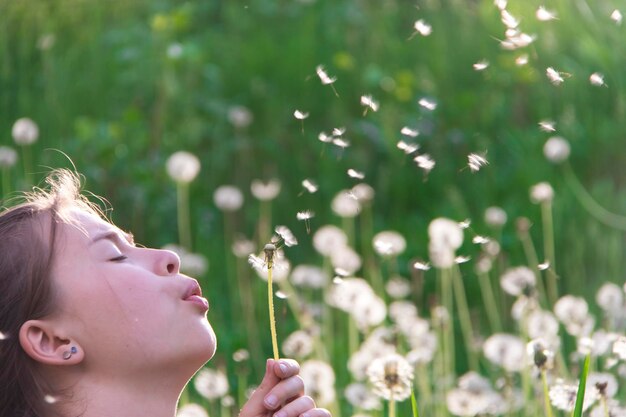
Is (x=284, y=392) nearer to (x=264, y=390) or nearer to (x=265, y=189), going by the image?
(x=264, y=390)

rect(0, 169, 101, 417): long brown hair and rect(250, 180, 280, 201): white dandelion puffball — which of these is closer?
rect(0, 169, 101, 417): long brown hair

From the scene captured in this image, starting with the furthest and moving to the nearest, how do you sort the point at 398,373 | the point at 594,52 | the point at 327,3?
the point at 327,3, the point at 594,52, the point at 398,373

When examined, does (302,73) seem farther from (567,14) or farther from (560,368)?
(560,368)

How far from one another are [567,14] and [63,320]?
3.48 metres

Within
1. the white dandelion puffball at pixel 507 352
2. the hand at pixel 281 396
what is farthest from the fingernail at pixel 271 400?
the white dandelion puffball at pixel 507 352

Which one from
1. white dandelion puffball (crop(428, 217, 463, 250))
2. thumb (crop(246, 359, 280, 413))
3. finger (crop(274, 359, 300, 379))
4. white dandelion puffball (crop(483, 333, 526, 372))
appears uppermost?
finger (crop(274, 359, 300, 379))

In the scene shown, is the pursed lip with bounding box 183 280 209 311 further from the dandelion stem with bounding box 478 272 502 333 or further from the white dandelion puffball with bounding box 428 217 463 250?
the dandelion stem with bounding box 478 272 502 333

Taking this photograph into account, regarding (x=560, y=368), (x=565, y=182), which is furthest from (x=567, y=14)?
(x=560, y=368)

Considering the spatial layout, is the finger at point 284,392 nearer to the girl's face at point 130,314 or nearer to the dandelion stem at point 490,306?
the girl's face at point 130,314

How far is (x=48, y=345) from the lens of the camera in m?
1.79

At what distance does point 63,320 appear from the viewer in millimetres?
1798

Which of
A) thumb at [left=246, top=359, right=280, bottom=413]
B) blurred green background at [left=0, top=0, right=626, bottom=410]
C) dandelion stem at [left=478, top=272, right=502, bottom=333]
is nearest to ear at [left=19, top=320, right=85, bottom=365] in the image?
thumb at [left=246, top=359, right=280, bottom=413]

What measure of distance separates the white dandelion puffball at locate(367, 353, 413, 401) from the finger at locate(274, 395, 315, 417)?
6.3 inches

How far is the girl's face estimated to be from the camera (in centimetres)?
177
